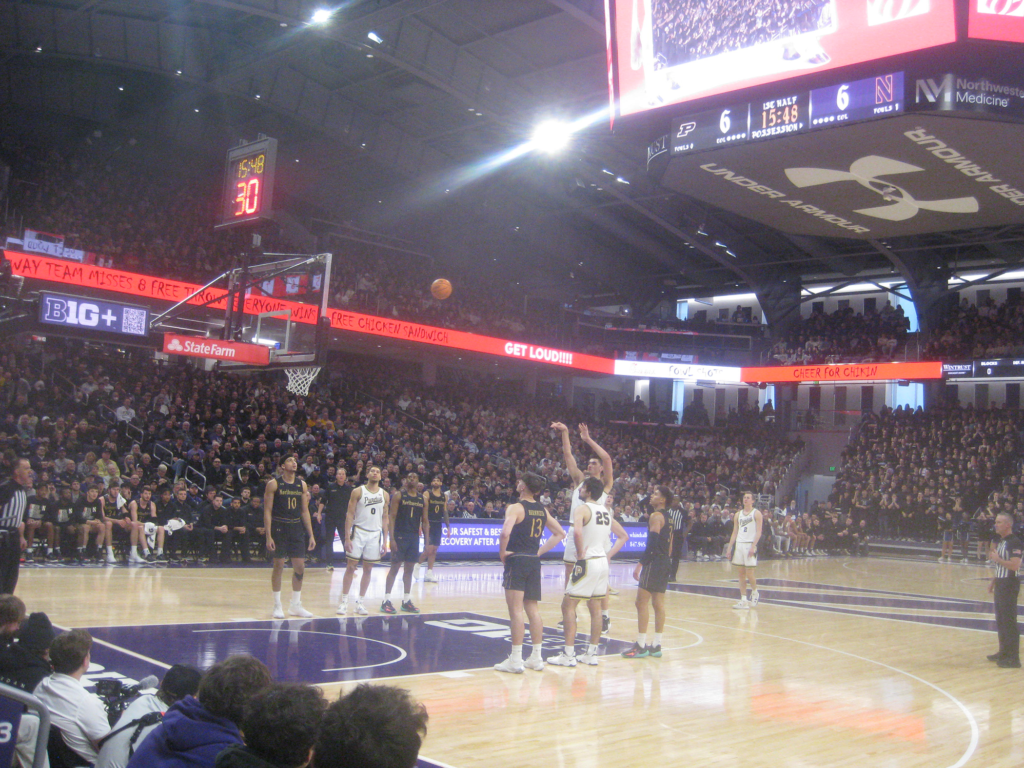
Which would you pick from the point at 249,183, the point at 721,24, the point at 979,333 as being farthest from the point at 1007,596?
the point at 979,333

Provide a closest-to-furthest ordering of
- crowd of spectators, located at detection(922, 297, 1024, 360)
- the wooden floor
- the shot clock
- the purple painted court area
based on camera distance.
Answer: the wooden floor
the purple painted court area
the shot clock
crowd of spectators, located at detection(922, 297, 1024, 360)

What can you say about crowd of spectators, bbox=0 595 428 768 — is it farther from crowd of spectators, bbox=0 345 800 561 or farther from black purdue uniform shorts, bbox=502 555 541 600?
crowd of spectators, bbox=0 345 800 561

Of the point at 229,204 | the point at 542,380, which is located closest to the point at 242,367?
the point at 229,204

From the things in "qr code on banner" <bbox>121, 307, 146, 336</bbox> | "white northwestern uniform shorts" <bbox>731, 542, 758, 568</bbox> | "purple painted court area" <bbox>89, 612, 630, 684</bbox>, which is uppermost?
"qr code on banner" <bbox>121, 307, 146, 336</bbox>

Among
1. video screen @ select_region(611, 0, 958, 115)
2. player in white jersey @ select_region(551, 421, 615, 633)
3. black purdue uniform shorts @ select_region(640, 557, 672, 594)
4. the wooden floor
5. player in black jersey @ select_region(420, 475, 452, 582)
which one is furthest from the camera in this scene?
player in black jersey @ select_region(420, 475, 452, 582)

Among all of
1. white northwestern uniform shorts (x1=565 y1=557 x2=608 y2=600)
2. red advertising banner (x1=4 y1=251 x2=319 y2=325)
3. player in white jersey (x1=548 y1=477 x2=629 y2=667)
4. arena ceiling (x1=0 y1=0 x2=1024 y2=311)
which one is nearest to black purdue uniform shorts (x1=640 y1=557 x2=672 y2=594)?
player in white jersey (x1=548 y1=477 x2=629 y2=667)

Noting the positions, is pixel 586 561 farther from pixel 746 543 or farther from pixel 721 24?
pixel 721 24

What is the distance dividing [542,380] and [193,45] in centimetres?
2026

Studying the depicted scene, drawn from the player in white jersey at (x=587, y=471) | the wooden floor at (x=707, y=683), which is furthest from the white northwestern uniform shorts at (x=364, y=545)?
the player in white jersey at (x=587, y=471)

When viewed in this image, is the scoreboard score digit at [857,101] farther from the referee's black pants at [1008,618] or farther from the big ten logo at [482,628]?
the big ten logo at [482,628]

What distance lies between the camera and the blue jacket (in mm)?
2771

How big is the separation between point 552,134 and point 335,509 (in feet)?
41.2

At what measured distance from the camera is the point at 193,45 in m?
23.4

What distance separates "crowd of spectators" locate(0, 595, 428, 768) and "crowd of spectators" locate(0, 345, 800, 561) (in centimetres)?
784
